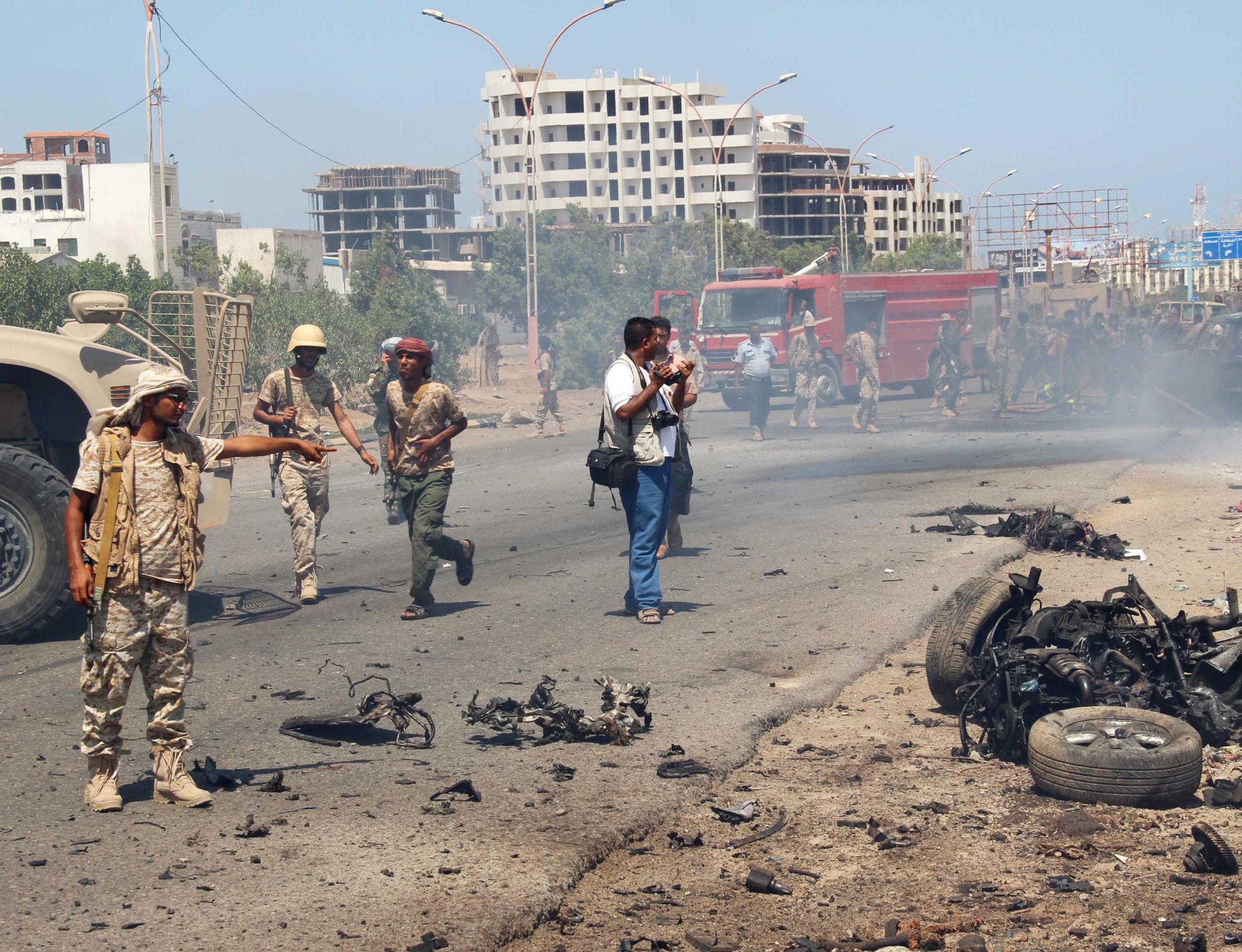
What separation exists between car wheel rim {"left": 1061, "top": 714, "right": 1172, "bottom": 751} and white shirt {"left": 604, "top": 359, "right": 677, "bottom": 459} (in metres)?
3.37

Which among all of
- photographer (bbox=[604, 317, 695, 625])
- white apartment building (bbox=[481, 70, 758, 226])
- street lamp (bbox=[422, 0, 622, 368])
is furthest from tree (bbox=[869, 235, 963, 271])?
photographer (bbox=[604, 317, 695, 625])

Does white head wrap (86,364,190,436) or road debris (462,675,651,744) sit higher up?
white head wrap (86,364,190,436)

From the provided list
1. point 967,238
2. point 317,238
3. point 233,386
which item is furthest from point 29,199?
point 233,386

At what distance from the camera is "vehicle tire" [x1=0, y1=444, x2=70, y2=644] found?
740 cm

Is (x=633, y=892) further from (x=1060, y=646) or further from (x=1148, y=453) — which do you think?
(x=1148, y=453)

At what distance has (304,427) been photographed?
28.9 feet

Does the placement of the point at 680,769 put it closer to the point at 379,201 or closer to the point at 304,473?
the point at 304,473

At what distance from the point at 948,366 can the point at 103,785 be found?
23.0 metres

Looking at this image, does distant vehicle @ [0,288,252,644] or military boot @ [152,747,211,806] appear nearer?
military boot @ [152,747,211,806]

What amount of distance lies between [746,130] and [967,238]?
7446 cm

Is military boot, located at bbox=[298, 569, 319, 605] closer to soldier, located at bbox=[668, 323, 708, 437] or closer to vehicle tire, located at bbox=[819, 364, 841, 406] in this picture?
soldier, located at bbox=[668, 323, 708, 437]

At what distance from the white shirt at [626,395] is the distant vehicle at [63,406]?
2343 millimetres

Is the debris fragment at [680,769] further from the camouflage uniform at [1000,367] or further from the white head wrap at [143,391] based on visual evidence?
the camouflage uniform at [1000,367]

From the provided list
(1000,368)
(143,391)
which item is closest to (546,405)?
(1000,368)
